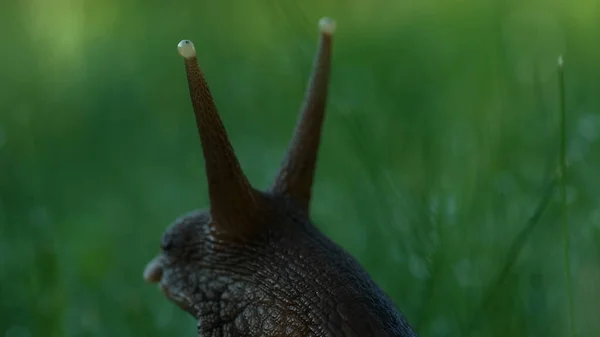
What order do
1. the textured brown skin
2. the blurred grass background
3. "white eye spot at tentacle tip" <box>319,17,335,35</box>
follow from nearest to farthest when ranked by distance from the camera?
1. the textured brown skin
2. "white eye spot at tentacle tip" <box>319,17,335,35</box>
3. the blurred grass background

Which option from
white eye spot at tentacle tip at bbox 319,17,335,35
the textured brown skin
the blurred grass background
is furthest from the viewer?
the blurred grass background

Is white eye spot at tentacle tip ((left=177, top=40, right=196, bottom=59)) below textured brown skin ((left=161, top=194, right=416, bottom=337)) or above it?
above

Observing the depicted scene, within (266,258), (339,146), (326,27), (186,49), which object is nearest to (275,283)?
(266,258)

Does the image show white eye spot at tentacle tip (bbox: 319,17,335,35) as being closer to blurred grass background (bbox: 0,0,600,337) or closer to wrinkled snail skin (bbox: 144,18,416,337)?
wrinkled snail skin (bbox: 144,18,416,337)

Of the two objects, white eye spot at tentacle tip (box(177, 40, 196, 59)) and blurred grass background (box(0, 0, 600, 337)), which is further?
blurred grass background (box(0, 0, 600, 337))

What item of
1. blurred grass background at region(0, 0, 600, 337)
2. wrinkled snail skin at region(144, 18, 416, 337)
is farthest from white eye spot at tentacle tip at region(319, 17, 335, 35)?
blurred grass background at region(0, 0, 600, 337)

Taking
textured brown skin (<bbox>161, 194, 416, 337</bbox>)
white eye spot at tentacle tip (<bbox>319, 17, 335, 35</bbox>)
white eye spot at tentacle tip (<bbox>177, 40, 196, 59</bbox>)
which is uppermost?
white eye spot at tentacle tip (<bbox>319, 17, 335, 35</bbox>)

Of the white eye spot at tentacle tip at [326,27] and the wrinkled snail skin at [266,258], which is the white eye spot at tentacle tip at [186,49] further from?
the white eye spot at tentacle tip at [326,27]

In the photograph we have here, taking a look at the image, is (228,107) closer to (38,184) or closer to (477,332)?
(38,184)
